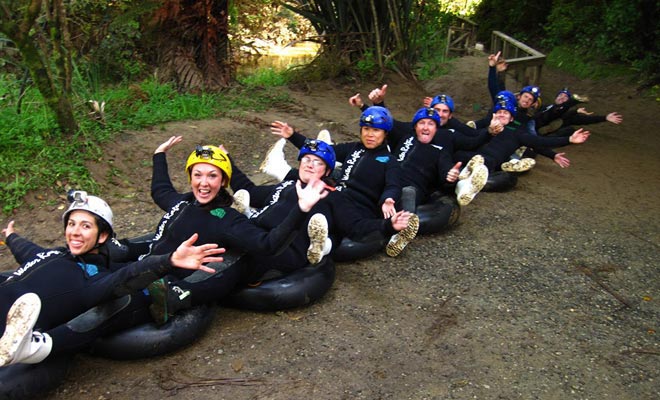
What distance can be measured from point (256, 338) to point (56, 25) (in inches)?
191

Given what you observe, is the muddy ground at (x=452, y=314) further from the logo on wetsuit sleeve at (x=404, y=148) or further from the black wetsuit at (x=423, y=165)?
the logo on wetsuit sleeve at (x=404, y=148)

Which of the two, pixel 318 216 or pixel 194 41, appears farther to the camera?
pixel 194 41

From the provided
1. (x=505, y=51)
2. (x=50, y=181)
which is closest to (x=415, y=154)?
(x=50, y=181)

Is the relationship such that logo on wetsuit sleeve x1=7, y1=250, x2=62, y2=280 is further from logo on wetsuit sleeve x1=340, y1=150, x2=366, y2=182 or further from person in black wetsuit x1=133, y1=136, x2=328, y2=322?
logo on wetsuit sleeve x1=340, y1=150, x2=366, y2=182

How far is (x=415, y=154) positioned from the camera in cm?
629

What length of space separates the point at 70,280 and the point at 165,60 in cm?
647

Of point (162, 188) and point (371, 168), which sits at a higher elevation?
point (162, 188)

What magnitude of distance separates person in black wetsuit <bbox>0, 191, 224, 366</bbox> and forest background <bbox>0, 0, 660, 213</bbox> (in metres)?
2.69

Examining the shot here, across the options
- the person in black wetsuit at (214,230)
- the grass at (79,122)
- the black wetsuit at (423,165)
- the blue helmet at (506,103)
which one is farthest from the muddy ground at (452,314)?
the blue helmet at (506,103)

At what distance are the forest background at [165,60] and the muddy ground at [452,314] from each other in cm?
50

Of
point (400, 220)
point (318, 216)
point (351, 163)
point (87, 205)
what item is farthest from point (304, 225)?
point (87, 205)

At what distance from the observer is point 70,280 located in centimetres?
331

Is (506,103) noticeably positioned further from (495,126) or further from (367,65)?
(367,65)

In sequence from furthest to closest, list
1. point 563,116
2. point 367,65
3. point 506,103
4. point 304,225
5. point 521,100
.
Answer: point 367,65
point 563,116
point 521,100
point 506,103
point 304,225
